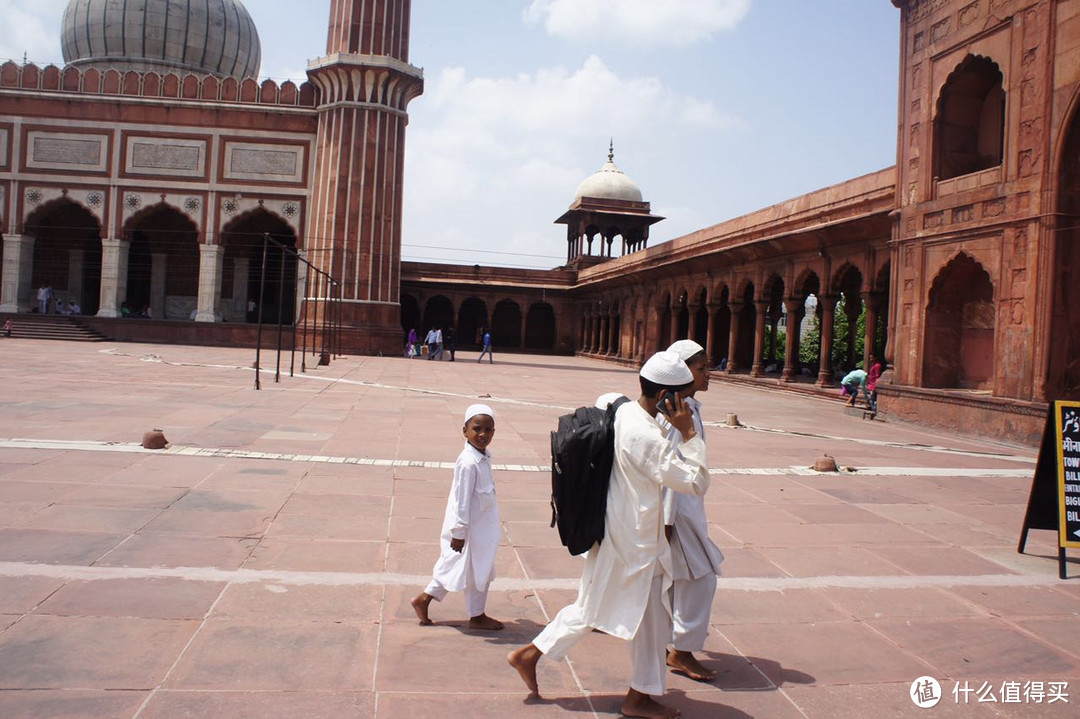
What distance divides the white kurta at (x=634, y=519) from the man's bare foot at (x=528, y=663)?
8.9 inches

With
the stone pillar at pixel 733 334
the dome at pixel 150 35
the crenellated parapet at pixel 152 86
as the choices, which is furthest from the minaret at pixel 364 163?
the stone pillar at pixel 733 334

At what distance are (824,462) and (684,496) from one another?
5.30 metres

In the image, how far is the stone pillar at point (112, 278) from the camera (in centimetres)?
3081

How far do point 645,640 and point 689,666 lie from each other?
0.52 m

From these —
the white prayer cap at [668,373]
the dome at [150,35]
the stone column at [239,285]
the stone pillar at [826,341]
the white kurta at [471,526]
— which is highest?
the dome at [150,35]

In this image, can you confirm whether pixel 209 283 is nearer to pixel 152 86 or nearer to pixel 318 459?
pixel 152 86

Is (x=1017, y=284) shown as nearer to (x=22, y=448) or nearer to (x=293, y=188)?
(x=22, y=448)

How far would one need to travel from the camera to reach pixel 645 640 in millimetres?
2902

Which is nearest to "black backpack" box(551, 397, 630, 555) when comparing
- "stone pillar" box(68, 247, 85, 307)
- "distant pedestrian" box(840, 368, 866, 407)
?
"distant pedestrian" box(840, 368, 866, 407)

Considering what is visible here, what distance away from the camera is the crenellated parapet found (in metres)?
31.2

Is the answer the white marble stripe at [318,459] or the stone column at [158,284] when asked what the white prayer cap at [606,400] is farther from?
the stone column at [158,284]

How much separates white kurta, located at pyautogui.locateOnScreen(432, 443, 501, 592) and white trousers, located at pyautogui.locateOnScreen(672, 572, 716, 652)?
0.84m

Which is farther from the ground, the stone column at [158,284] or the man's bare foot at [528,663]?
the stone column at [158,284]

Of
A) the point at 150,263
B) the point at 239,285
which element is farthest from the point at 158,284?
the point at 239,285
